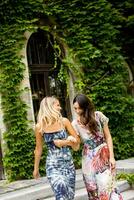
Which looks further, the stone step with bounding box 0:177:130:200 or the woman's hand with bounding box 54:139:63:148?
the stone step with bounding box 0:177:130:200

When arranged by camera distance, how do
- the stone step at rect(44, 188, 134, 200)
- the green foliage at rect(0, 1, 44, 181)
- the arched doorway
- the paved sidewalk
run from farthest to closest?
the arched doorway → the green foliage at rect(0, 1, 44, 181) → the paved sidewalk → the stone step at rect(44, 188, 134, 200)

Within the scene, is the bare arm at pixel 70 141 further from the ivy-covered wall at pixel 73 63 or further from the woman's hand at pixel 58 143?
the ivy-covered wall at pixel 73 63

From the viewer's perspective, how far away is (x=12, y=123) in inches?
339

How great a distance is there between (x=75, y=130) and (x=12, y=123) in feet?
13.8

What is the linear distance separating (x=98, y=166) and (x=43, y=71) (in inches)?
224

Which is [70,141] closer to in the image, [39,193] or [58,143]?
[58,143]

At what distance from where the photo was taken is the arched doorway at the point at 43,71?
→ 9719mm

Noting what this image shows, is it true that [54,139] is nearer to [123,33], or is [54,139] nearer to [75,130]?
[75,130]

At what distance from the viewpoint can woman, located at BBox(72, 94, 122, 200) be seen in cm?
443

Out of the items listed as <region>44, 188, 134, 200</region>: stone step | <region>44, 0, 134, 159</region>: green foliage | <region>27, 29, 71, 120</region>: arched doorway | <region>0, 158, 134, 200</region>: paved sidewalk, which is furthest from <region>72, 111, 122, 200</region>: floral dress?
<region>27, 29, 71, 120</region>: arched doorway

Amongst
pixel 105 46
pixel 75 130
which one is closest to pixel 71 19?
pixel 105 46

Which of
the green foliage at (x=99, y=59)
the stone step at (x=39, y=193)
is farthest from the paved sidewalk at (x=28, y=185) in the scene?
the green foliage at (x=99, y=59)

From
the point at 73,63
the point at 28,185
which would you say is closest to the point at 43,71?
the point at 73,63

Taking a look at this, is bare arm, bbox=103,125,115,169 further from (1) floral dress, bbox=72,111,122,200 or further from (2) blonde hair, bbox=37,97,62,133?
(2) blonde hair, bbox=37,97,62,133
